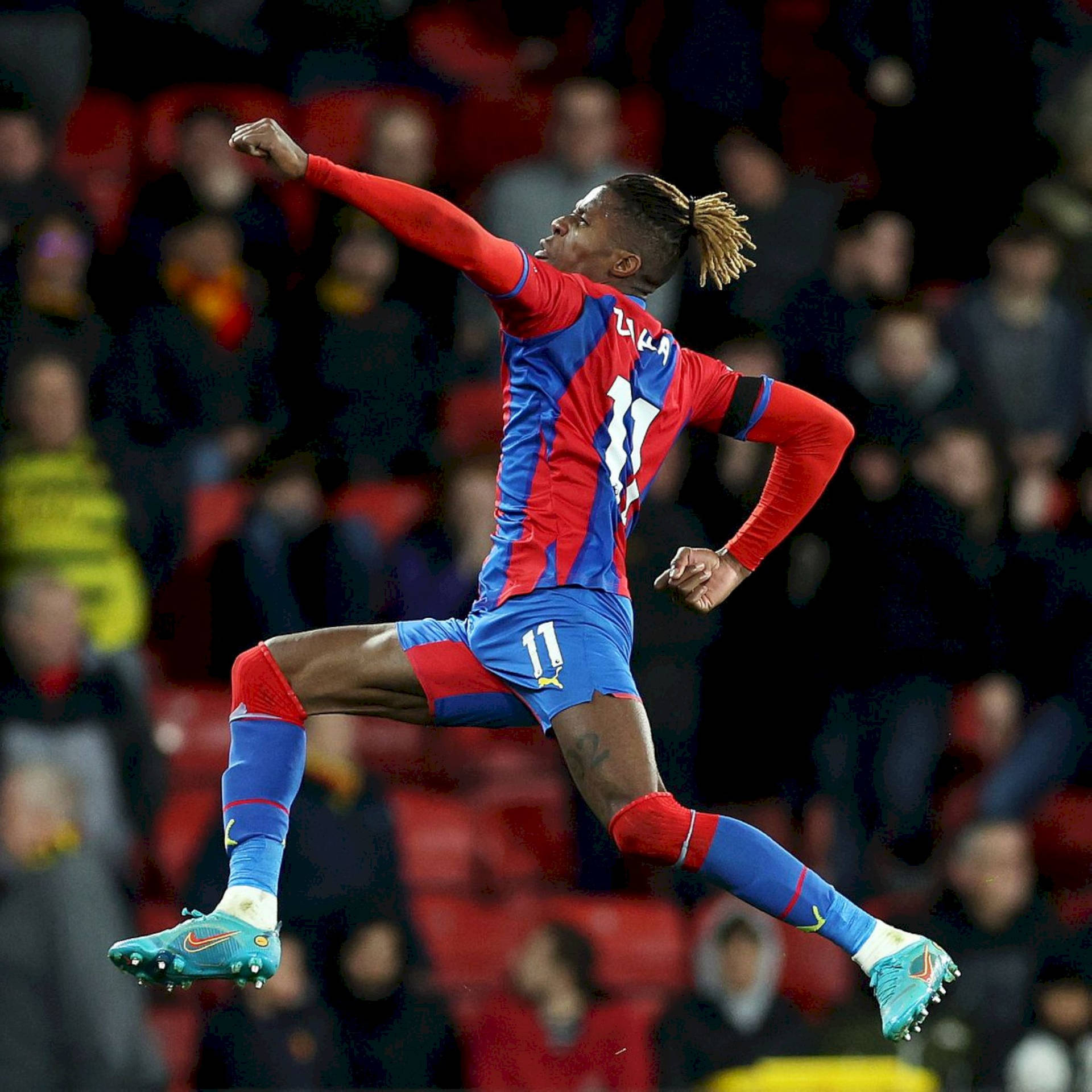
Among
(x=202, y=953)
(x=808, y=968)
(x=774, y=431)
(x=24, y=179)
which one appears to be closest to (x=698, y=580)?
(x=774, y=431)

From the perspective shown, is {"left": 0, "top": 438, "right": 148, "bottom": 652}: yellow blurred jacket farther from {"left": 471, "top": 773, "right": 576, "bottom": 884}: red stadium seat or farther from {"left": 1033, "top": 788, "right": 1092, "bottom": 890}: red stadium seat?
{"left": 1033, "top": 788, "right": 1092, "bottom": 890}: red stadium seat

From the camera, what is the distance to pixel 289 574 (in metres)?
8.12

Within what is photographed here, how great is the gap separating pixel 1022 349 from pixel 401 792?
3.57m

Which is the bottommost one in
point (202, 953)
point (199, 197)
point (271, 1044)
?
point (271, 1044)

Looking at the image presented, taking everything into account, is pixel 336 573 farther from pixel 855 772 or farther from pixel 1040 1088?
pixel 1040 1088

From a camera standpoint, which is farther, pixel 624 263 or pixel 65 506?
pixel 65 506

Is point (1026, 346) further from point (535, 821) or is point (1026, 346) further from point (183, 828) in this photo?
point (183, 828)

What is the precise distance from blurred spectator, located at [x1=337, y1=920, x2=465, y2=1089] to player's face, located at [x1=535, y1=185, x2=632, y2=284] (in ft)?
11.2


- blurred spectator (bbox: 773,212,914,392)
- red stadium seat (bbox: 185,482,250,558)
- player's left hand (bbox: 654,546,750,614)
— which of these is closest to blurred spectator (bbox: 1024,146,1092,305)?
blurred spectator (bbox: 773,212,914,392)

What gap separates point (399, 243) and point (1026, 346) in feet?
9.72

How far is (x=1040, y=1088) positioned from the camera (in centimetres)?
762

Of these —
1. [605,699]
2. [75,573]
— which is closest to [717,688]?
[75,573]

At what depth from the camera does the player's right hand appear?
423 centimetres

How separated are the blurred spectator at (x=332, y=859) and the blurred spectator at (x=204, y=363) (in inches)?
56.5
